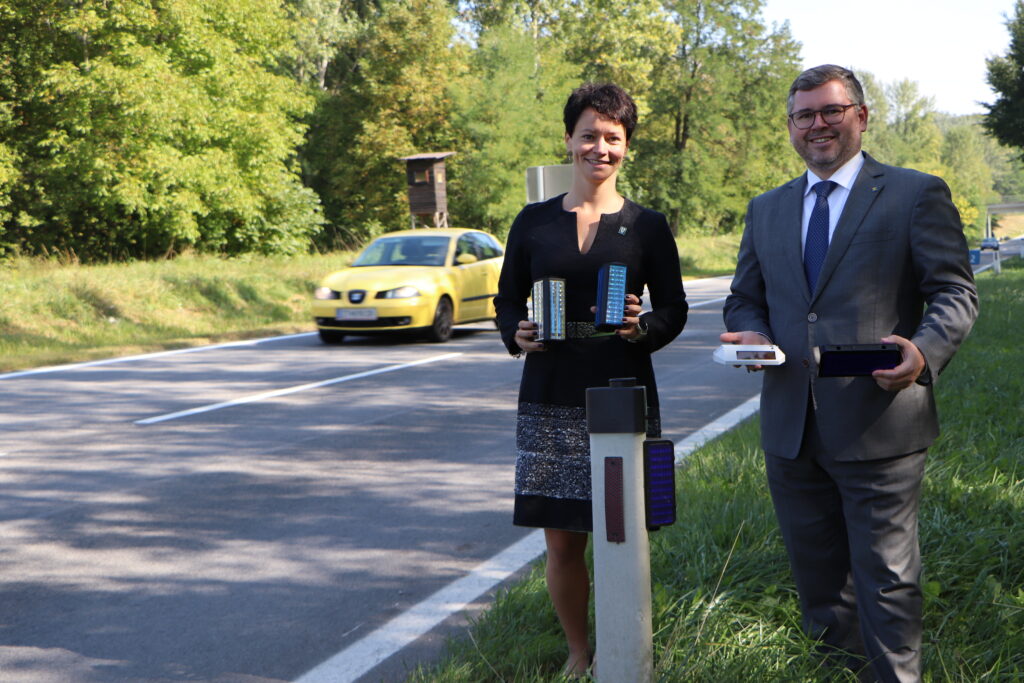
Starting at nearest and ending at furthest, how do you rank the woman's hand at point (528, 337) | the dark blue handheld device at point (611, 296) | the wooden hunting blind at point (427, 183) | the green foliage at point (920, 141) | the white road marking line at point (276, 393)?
the dark blue handheld device at point (611, 296) < the woman's hand at point (528, 337) < the white road marking line at point (276, 393) < the wooden hunting blind at point (427, 183) < the green foliage at point (920, 141)

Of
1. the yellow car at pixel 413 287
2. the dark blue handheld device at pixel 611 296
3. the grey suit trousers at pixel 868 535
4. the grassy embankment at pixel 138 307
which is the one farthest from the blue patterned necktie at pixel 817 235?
the yellow car at pixel 413 287

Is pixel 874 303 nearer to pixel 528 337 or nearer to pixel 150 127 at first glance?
pixel 528 337

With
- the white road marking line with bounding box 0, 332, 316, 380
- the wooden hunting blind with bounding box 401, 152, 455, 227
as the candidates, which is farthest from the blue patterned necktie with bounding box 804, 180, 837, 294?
the wooden hunting blind with bounding box 401, 152, 455, 227

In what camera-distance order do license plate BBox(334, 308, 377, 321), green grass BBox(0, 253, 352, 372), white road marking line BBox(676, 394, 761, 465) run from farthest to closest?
green grass BBox(0, 253, 352, 372)
license plate BBox(334, 308, 377, 321)
white road marking line BBox(676, 394, 761, 465)

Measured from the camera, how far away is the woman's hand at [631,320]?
3.27 metres

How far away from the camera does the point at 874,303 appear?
9.84 ft

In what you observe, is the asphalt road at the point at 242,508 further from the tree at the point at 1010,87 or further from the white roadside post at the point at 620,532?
the tree at the point at 1010,87

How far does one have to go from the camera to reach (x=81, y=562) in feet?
17.7

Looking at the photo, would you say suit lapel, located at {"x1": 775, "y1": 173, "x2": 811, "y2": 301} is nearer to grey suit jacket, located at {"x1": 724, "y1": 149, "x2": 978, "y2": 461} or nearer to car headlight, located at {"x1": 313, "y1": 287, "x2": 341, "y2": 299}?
grey suit jacket, located at {"x1": 724, "y1": 149, "x2": 978, "y2": 461}

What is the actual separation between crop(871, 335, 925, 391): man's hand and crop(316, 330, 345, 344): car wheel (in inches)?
528

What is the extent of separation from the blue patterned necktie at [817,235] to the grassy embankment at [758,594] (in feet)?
3.80

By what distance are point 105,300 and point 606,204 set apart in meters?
16.9

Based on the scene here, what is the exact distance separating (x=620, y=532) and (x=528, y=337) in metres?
0.73

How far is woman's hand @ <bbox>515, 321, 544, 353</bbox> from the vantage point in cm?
339
